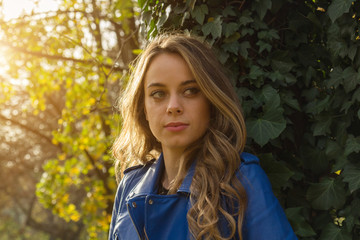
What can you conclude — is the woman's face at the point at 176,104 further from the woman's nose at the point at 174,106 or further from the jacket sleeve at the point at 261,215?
the jacket sleeve at the point at 261,215

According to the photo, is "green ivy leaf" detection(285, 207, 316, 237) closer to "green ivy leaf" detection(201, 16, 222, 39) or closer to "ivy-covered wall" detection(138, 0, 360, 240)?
"ivy-covered wall" detection(138, 0, 360, 240)

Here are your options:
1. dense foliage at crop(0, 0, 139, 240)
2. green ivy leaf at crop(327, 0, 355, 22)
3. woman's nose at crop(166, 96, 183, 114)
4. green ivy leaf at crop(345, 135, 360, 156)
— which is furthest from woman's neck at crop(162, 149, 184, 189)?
dense foliage at crop(0, 0, 139, 240)

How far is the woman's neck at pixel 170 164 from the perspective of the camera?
1861mm

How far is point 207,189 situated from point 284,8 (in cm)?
107

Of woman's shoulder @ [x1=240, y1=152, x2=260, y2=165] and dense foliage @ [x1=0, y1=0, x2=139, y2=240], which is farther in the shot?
dense foliage @ [x1=0, y1=0, x2=139, y2=240]

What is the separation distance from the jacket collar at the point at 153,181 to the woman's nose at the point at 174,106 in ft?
0.82

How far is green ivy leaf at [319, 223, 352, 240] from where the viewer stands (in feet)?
5.86

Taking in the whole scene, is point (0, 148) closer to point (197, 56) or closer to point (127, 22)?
point (127, 22)

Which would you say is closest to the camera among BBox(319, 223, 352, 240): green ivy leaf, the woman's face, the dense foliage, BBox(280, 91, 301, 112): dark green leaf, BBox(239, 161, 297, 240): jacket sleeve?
BBox(239, 161, 297, 240): jacket sleeve

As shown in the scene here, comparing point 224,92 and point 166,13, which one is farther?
point 166,13

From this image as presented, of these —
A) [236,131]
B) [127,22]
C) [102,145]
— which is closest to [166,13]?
[236,131]

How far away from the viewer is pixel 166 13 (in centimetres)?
216

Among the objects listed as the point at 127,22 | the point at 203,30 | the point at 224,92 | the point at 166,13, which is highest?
the point at 127,22

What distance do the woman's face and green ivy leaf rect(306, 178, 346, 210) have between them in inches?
24.5
